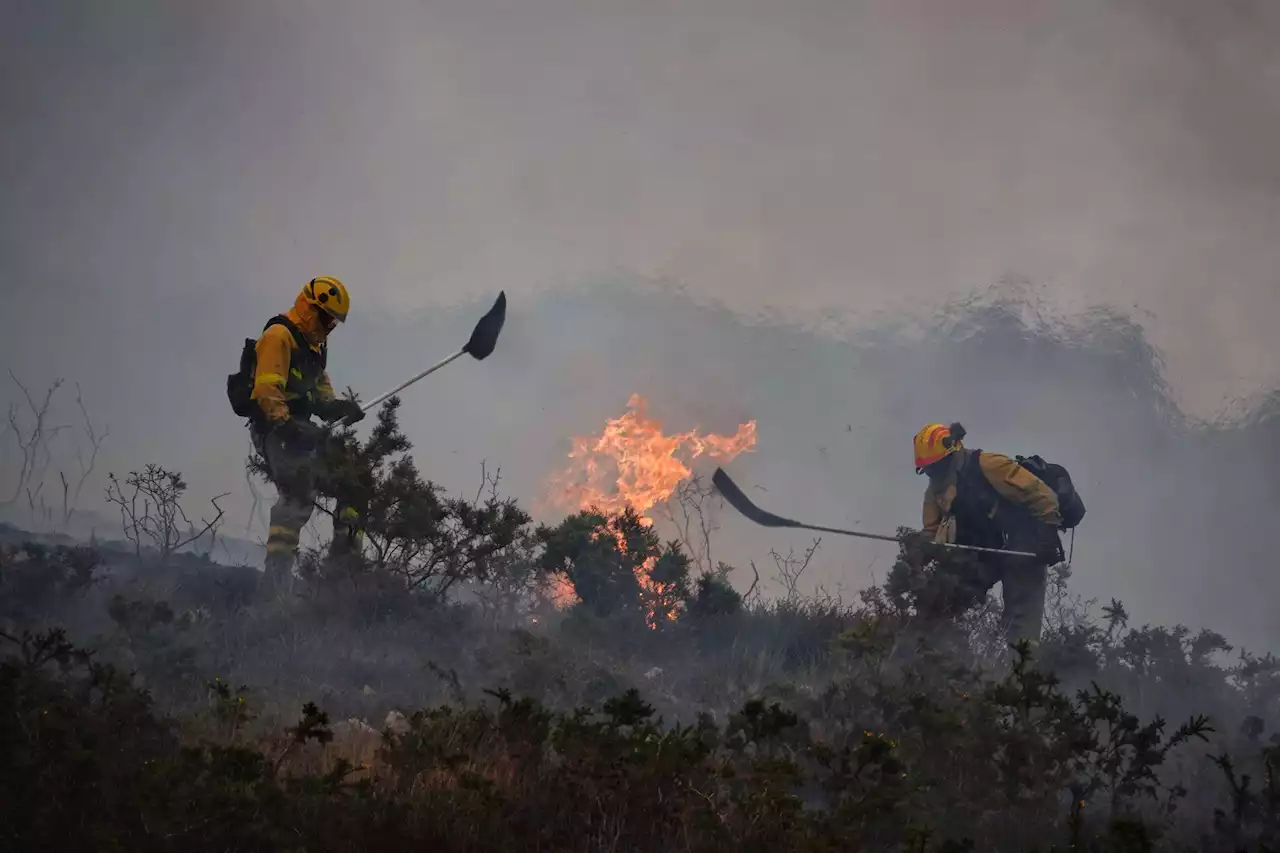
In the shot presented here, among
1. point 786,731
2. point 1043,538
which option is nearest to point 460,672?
point 786,731

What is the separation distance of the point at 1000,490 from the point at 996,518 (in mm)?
299

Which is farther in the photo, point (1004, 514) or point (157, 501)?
point (157, 501)

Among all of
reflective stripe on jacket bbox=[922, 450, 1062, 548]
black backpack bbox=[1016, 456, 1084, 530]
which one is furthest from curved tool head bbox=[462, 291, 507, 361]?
black backpack bbox=[1016, 456, 1084, 530]

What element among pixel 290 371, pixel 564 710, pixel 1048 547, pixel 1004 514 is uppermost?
pixel 1004 514

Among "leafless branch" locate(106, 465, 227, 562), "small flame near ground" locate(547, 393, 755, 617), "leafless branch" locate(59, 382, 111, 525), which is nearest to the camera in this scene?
"leafless branch" locate(106, 465, 227, 562)

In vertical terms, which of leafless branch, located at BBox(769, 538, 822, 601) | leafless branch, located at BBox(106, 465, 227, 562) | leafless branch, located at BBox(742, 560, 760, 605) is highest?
leafless branch, located at BBox(769, 538, 822, 601)

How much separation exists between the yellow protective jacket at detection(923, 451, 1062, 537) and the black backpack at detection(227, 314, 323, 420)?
6734mm

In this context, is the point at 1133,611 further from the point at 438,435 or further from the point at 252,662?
the point at 252,662

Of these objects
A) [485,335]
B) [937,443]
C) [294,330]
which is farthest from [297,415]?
[937,443]

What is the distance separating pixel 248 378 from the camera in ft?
29.8

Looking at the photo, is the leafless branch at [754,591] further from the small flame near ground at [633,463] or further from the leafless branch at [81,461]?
the leafless branch at [81,461]

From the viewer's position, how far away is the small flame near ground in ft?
48.7

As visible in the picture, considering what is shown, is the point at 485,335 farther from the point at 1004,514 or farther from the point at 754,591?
the point at 1004,514

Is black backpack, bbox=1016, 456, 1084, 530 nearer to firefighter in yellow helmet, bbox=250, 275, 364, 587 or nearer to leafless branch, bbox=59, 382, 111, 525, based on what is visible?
firefighter in yellow helmet, bbox=250, 275, 364, 587
